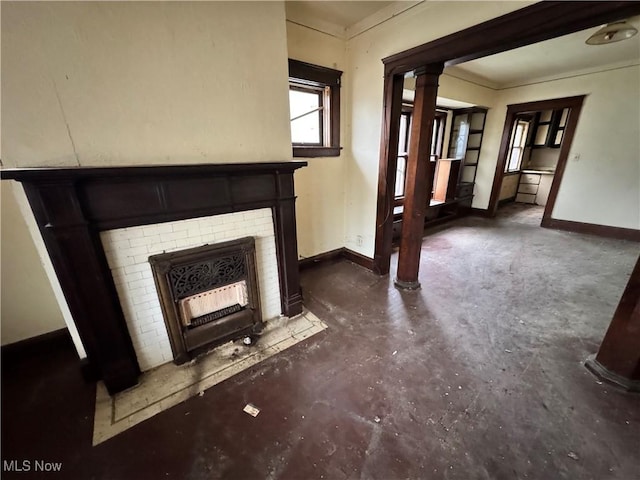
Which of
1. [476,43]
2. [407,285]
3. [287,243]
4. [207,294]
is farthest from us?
[407,285]

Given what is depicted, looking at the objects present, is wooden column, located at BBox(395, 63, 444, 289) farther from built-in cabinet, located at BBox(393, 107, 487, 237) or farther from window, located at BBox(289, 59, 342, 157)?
built-in cabinet, located at BBox(393, 107, 487, 237)

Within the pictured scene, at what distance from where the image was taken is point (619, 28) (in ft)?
7.02

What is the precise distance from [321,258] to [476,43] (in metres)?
2.37

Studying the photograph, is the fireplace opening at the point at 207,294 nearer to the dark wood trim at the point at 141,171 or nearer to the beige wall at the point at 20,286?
the dark wood trim at the point at 141,171

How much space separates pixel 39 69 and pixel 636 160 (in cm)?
644

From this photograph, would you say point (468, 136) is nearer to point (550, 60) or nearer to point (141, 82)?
point (550, 60)

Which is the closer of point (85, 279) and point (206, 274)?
point (85, 279)

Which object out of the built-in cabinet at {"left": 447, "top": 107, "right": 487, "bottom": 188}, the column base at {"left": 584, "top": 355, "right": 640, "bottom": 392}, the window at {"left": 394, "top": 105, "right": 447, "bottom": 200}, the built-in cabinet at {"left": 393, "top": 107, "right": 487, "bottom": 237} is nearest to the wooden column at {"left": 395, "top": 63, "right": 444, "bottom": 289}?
the window at {"left": 394, "top": 105, "right": 447, "bottom": 200}

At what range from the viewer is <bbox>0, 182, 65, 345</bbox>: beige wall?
1.59 meters

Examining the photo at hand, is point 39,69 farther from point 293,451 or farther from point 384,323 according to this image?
point 384,323

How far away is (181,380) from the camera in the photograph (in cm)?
160

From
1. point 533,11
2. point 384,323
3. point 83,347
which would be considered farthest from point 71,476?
point 533,11

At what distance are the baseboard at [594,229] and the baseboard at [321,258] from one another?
4092mm

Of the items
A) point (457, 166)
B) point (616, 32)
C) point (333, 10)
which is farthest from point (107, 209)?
point (457, 166)
